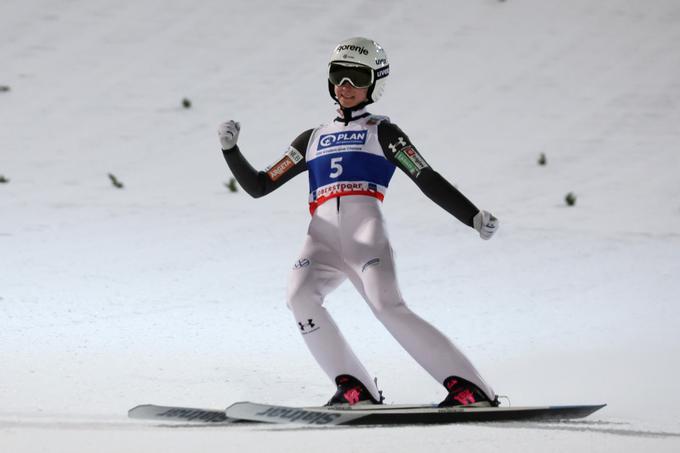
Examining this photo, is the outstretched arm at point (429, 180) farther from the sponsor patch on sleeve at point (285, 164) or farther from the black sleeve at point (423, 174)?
the sponsor patch on sleeve at point (285, 164)

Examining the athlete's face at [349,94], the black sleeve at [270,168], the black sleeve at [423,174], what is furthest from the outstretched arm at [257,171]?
the black sleeve at [423,174]

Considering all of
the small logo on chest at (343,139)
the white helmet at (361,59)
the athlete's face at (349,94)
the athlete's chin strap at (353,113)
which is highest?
the white helmet at (361,59)

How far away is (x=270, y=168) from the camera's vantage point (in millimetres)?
6156

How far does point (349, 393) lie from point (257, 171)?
50.0 inches

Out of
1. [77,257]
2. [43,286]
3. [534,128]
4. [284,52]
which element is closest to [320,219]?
[43,286]

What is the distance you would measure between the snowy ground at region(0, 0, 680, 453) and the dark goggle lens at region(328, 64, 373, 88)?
5.78 ft

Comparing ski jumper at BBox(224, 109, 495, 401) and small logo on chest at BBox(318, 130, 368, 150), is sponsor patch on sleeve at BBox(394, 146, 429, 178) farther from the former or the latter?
small logo on chest at BBox(318, 130, 368, 150)

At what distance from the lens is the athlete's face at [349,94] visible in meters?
5.91

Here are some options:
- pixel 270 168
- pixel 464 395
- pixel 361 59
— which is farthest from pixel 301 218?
pixel 464 395

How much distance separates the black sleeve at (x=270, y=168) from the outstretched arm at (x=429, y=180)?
0.48 meters

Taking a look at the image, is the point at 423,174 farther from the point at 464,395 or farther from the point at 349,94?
the point at 464,395

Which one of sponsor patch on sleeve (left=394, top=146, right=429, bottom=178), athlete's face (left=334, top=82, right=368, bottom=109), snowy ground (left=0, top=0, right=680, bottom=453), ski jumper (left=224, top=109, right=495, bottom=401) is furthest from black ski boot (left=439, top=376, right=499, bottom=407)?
athlete's face (left=334, top=82, right=368, bottom=109)

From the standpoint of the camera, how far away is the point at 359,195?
18.8 feet

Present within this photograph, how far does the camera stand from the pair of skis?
530 cm
